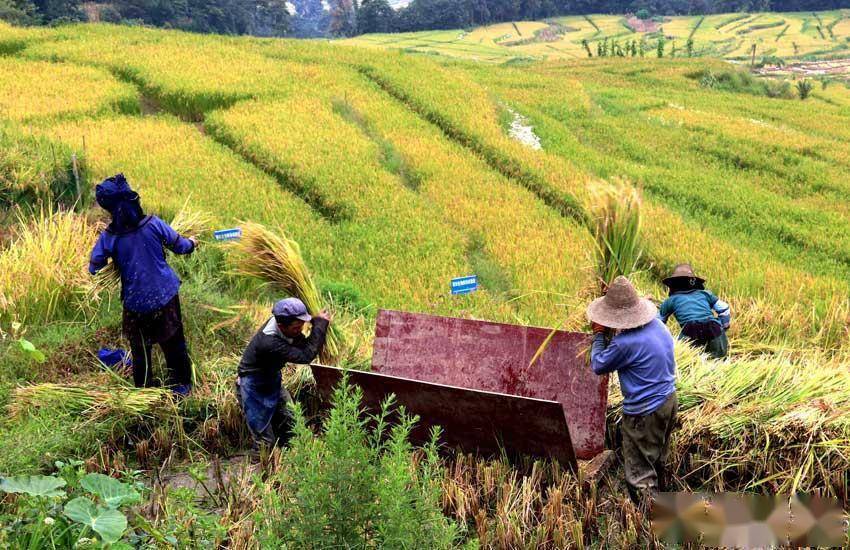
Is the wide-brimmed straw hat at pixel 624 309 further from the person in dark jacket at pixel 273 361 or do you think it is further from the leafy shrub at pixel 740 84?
the leafy shrub at pixel 740 84

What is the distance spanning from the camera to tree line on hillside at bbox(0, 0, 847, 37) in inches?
1564

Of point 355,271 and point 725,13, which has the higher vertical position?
point 725,13

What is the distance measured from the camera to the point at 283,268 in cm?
502

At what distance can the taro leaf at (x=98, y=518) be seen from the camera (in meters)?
2.42

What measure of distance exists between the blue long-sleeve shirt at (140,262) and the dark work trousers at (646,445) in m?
2.86

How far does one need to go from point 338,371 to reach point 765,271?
5473mm

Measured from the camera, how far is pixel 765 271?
302 inches

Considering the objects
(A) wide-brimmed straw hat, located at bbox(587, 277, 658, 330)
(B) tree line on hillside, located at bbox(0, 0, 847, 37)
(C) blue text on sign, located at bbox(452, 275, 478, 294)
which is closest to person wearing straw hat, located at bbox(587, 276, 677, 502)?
(A) wide-brimmed straw hat, located at bbox(587, 277, 658, 330)

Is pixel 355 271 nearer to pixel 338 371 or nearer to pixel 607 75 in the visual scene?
pixel 338 371

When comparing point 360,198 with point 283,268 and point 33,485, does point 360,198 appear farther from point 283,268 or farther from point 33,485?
point 33,485

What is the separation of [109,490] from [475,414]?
1860 mm

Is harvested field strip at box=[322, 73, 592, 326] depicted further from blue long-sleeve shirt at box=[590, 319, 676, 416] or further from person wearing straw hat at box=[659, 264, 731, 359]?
blue long-sleeve shirt at box=[590, 319, 676, 416]

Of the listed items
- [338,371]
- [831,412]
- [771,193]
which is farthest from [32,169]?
[771,193]

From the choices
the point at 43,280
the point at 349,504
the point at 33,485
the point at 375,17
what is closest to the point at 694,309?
the point at 349,504
